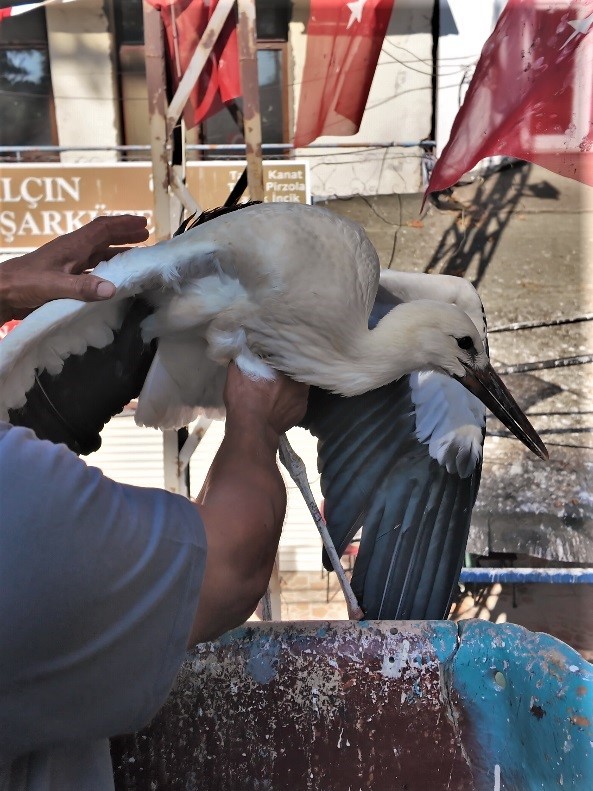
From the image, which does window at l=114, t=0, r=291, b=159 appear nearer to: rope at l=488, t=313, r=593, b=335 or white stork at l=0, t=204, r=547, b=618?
rope at l=488, t=313, r=593, b=335

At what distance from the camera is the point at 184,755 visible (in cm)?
104

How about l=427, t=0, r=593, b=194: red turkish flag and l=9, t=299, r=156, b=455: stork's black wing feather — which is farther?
l=427, t=0, r=593, b=194: red turkish flag

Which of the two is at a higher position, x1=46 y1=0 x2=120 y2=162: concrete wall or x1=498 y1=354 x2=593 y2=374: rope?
x1=46 y1=0 x2=120 y2=162: concrete wall

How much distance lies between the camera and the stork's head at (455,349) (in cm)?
124

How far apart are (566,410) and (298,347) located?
230 centimetres

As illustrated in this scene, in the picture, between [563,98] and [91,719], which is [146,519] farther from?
[563,98]

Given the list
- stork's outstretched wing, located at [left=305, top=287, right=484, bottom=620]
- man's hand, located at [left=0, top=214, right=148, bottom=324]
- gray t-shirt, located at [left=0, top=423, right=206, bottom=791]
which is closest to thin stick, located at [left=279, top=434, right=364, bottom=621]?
stork's outstretched wing, located at [left=305, top=287, right=484, bottom=620]

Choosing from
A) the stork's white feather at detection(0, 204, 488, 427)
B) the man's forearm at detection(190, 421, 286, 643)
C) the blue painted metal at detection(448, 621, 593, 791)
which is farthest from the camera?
the stork's white feather at detection(0, 204, 488, 427)

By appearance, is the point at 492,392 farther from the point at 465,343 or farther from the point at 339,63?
the point at 339,63

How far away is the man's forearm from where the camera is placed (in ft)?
1.94

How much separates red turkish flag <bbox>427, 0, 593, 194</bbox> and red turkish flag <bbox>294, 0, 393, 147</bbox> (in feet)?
1.78

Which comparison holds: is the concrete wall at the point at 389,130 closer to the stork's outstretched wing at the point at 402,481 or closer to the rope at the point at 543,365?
the rope at the point at 543,365

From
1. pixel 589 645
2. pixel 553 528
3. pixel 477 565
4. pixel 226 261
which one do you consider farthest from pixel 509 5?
pixel 589 645

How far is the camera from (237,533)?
0.64m
